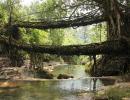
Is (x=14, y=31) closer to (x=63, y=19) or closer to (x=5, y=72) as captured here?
(x=5, y=72)

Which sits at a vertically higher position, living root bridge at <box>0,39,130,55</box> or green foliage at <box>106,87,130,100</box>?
living root bridge at <box>0,39,130,55</box>

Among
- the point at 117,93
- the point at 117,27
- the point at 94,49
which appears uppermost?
the point at 117,27

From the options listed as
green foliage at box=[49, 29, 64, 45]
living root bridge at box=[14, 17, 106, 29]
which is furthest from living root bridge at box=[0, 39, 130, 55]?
green foliage at box=[49, 29, 64, 45]

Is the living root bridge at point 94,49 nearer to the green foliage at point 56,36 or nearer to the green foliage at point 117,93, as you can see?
the green foliage at point 117,93

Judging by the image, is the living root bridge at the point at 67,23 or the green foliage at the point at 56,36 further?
the green foliage at the point at 56,36

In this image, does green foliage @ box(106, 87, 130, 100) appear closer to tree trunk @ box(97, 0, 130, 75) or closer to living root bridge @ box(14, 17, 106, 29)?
tree trunk @ box(97, 0, 130, 75)

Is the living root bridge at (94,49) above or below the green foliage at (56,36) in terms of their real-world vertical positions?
below

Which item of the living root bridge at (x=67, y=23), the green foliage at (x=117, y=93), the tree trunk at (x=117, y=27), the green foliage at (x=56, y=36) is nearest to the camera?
the green foliage at (x=117, y=93)

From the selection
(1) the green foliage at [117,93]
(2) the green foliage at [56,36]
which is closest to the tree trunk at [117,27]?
(1) the green foliage at [117,93]

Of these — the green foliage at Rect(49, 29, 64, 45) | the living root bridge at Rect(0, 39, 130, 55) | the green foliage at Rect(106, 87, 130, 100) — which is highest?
the green foliage at Rect(49, 29, 64, 45)

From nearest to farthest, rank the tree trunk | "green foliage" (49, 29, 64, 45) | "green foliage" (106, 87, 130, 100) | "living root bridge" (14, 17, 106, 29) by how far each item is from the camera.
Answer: "green foliage" (106, 87, 130, 100), the tree trunk, "living root bridge" (14, 17, 106, 29), "green foliage" (49, 29, 64, 45)

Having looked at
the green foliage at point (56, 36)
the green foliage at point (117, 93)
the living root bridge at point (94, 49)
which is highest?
the green foliage at point (56, 36)

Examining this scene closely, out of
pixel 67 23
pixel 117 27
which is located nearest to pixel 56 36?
pixel 67 23

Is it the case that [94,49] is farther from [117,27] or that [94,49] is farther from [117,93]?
[117,93]
